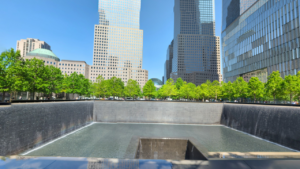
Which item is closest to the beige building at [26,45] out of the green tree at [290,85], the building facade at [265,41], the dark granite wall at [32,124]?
the dark granite wall at [32,124]

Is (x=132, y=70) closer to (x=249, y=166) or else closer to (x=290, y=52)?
(x=290, y=52)

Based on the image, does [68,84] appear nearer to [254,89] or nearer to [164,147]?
[164,147]

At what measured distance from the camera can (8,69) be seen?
81.0ft

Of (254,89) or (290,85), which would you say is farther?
(254,89)

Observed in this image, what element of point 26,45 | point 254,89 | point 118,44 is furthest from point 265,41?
point 26,45

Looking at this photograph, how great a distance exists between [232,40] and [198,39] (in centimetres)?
6659

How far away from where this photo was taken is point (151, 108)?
26.0 metres

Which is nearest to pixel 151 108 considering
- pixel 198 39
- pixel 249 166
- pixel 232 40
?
pixel 249 166

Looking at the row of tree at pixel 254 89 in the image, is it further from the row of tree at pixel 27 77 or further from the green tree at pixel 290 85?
the row of tree at pixel 27 77

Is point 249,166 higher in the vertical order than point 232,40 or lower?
lower

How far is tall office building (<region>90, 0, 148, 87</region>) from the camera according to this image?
423 feet

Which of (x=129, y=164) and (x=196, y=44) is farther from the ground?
(x=196, y=44)

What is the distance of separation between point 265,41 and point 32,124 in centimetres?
6497

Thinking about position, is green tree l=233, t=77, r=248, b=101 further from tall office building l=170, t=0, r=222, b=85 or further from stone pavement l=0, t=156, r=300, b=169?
tall office building l=170, t=0, r=222, b=85
